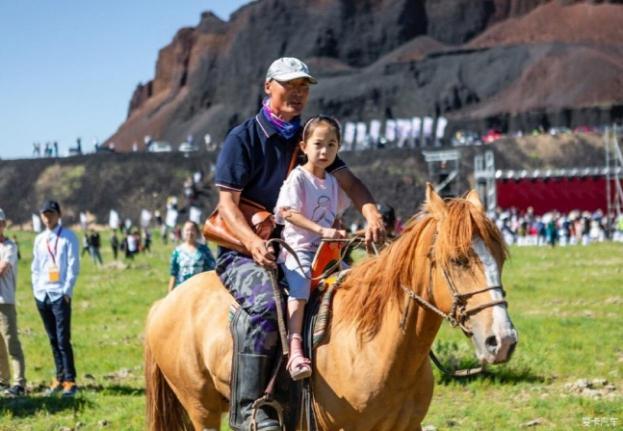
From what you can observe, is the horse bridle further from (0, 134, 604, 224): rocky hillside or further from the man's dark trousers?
(0, 134, 604, 224): rocky hillside

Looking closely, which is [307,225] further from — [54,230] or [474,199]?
[54,230]

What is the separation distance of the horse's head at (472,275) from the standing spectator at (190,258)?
7.55 metres

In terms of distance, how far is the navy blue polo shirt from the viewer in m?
6.66

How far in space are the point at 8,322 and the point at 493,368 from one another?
5.88m

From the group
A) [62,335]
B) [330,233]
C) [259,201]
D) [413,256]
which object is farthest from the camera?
[62,335]

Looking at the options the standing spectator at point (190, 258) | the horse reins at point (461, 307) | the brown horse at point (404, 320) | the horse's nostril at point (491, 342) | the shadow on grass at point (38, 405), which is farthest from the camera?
the standing spectator at point (190, 258)

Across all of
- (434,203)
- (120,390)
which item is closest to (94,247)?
(120,390)

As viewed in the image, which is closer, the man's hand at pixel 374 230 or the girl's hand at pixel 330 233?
the girl's hand at pixel 330 233

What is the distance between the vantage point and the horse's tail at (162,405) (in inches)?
308

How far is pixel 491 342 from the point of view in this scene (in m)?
5.35

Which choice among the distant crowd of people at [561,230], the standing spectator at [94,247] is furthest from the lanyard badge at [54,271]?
the distant crowd of people at [561,230]

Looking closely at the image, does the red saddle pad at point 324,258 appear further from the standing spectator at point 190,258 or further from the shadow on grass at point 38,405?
the standing spectator at point 190,258

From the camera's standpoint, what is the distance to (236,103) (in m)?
143
